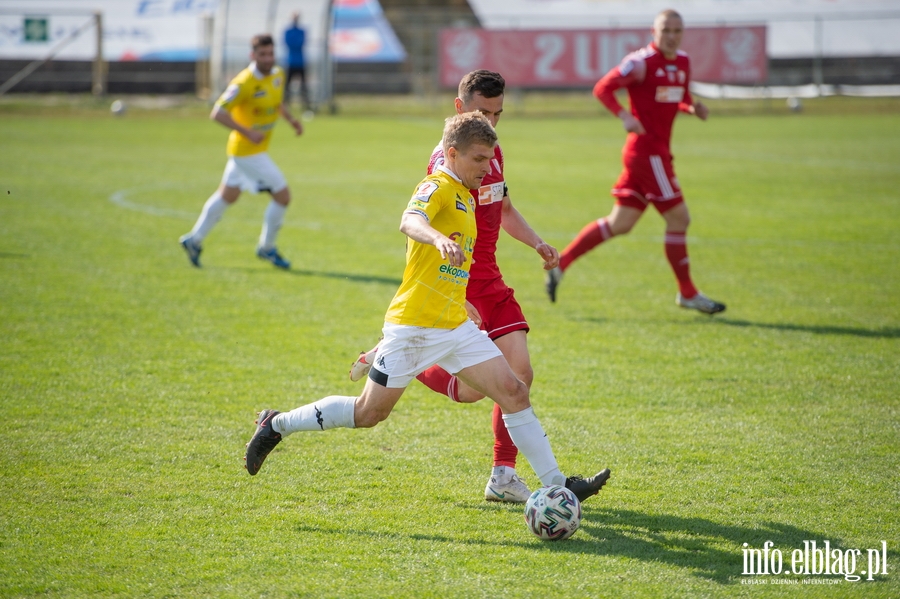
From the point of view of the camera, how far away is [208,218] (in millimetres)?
9969

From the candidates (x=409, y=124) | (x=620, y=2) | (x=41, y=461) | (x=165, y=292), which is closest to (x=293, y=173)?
(x=165, y=292)

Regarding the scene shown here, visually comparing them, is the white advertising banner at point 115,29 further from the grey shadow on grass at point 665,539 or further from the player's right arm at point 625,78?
the grey shadow on grass at point 665,539

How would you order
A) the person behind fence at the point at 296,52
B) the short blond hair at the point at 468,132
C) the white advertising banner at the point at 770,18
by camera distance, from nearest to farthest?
the short blond hair at the point at 468,132, the person behind fence at the point at 296,52, the white advertising banner at the point at 770,18

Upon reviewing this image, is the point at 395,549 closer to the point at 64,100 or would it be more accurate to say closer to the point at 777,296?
the point at 777,296

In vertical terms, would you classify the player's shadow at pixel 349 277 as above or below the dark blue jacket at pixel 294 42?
below

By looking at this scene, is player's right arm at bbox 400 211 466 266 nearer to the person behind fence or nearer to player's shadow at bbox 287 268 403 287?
player's shadow at bbox 287 268 403 287

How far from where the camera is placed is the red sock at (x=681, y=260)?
330 inches

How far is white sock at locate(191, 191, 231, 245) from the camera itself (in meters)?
9.79

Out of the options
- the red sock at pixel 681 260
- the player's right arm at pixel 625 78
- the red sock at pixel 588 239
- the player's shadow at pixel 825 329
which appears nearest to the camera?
the player's shadow at pixel 825 329

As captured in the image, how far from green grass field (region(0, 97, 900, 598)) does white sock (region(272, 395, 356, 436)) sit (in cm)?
36

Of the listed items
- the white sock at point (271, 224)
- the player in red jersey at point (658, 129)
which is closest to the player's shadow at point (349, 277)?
the white sock at point (271, 224)

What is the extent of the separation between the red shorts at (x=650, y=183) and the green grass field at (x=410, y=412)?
100 cm

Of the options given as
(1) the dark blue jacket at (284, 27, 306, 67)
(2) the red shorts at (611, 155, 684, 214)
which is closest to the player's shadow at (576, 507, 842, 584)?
(2) the red shorts at (611, 155, 684, 214)

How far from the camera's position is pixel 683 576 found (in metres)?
3.74
